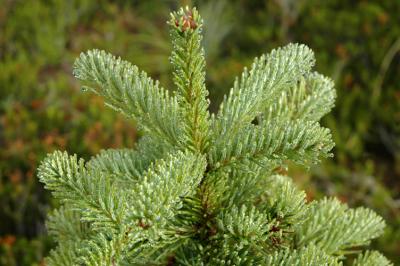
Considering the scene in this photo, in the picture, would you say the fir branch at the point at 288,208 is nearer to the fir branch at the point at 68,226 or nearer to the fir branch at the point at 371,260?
the fir branch at the point at 371,260

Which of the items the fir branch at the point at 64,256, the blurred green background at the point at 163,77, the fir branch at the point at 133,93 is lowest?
the fir branch at the point at 64,256

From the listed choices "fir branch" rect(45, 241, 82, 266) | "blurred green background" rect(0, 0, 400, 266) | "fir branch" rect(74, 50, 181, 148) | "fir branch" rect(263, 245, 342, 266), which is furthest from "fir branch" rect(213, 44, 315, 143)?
"blurred green background" rect(0, 0, 400, 266)

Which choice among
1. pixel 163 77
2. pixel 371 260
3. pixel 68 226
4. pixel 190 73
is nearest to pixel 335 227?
pixel 371 260

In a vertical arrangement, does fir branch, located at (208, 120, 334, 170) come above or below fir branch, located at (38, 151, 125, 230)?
above

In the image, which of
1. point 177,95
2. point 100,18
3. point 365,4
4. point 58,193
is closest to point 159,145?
point 177,95

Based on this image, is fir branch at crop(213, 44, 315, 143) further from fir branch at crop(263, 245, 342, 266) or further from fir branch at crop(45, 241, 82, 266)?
fir branch at crop(45, 241, 82, 266)

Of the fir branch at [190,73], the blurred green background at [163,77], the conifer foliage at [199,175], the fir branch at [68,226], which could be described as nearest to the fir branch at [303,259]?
the conifer foliage at [199,175]

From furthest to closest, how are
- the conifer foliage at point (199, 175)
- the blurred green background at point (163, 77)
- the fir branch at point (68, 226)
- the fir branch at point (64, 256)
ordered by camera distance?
the blurred green background at point (163, 77), the fir branch at point (68, 226), the fir branch at point (64, 256), the conifer foliage at point (199, 175)

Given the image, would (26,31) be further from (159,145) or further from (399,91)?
(159,145)
